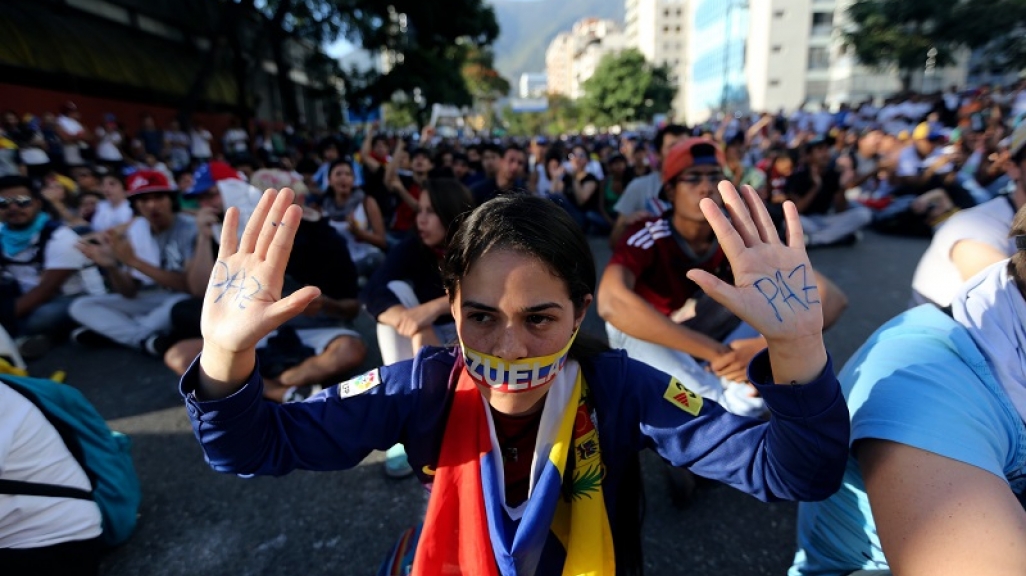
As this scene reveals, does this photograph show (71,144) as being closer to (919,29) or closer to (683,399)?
(683,399)

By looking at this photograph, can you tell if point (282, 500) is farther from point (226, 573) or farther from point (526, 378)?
point (526, 378)

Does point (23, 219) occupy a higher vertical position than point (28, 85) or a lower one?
lower

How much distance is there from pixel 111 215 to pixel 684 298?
5518 mm

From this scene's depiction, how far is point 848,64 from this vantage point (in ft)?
150

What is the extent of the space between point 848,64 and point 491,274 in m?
54.8

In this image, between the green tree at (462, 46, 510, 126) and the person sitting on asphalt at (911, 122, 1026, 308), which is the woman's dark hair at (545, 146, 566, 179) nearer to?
the person sitting on asphalt at (911, 122, 1026, 308)

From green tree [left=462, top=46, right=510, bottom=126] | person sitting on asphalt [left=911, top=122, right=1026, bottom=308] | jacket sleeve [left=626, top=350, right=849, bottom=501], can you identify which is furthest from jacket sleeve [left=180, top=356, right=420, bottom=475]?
green tree [left=462, top=46, right=510, bottom=126]

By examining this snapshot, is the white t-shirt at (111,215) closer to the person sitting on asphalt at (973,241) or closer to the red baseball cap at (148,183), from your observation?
the red baseball cap at (148,183)

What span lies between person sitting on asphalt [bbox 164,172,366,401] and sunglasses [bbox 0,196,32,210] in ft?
4.92

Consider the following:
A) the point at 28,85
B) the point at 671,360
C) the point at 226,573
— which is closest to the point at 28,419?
the point at 226,573

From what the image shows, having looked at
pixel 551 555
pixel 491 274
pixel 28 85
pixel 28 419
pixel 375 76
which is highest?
pixel 375 76

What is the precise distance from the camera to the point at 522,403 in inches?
54.9

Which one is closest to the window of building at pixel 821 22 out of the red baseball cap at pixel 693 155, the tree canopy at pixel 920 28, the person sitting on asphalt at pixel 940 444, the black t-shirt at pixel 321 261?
the tree canopy at pixel 920 28

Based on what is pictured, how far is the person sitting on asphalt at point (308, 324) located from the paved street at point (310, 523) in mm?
541
